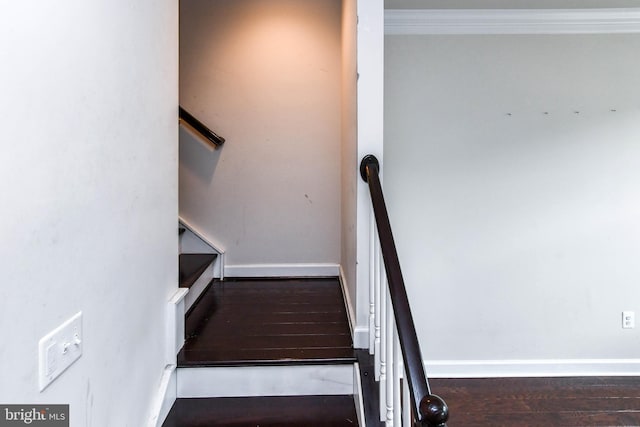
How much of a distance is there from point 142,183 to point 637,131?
2.99 meters

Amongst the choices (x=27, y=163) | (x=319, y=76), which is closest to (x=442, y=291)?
(x=319, y=76)

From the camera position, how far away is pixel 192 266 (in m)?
2.25

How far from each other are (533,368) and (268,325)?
1.84 meters

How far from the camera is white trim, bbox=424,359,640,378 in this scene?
7.60 feet

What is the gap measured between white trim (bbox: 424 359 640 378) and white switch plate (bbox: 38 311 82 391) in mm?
2098

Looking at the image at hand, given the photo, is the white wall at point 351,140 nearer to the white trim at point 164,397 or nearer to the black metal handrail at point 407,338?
the black metal handrail at point 407,338

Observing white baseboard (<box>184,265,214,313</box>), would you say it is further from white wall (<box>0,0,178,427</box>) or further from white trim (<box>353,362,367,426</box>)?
white trim (<box>353,362,367,426</box>)

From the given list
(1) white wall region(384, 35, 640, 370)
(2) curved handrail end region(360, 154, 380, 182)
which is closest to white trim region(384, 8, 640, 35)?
(1) white wall region(384, 35, 640, 370)

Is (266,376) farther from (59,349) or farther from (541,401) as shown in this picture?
(541,401)

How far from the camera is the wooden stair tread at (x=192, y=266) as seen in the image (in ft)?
6.47

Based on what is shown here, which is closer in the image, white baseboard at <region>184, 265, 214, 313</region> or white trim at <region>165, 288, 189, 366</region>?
white trim at <region>165, 288, 189, 366</region>

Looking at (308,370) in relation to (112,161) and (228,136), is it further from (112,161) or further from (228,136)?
(228,136)

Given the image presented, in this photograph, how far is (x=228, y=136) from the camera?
2.63 m

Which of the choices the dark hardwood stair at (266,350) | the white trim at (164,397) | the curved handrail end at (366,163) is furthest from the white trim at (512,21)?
the white trim at (164,397)
